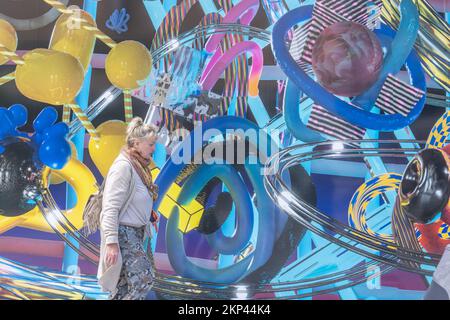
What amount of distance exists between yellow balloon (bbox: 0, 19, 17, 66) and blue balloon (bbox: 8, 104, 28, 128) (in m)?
0.28

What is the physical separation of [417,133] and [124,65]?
176cm

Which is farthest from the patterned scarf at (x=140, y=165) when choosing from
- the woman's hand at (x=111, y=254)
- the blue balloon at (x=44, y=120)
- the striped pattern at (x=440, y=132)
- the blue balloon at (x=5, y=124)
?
the striped pattern at (x=440, y=132)

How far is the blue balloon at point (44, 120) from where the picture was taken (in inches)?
147

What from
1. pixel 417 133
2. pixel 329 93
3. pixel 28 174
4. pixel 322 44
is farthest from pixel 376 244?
pixel 28 174

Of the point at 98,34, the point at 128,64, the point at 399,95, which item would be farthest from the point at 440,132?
the point at 98,34

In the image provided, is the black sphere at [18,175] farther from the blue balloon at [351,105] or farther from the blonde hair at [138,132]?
the blue balloon at [351,105]

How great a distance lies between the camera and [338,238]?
362cm

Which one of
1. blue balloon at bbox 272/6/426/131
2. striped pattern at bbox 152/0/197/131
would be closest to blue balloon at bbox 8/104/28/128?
striped pattern at bbox 152/0/197/131

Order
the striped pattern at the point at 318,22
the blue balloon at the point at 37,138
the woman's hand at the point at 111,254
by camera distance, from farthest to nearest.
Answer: the blue balloon at the point at 37,138 → the striped pattern at the point at 318,22 → the woman's hand at the point at 111,254

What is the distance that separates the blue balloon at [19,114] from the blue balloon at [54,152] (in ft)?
0.84

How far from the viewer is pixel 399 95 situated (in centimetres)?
357

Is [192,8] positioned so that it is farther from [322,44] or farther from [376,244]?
[376,244]

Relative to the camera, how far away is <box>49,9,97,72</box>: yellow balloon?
375 centimetres
